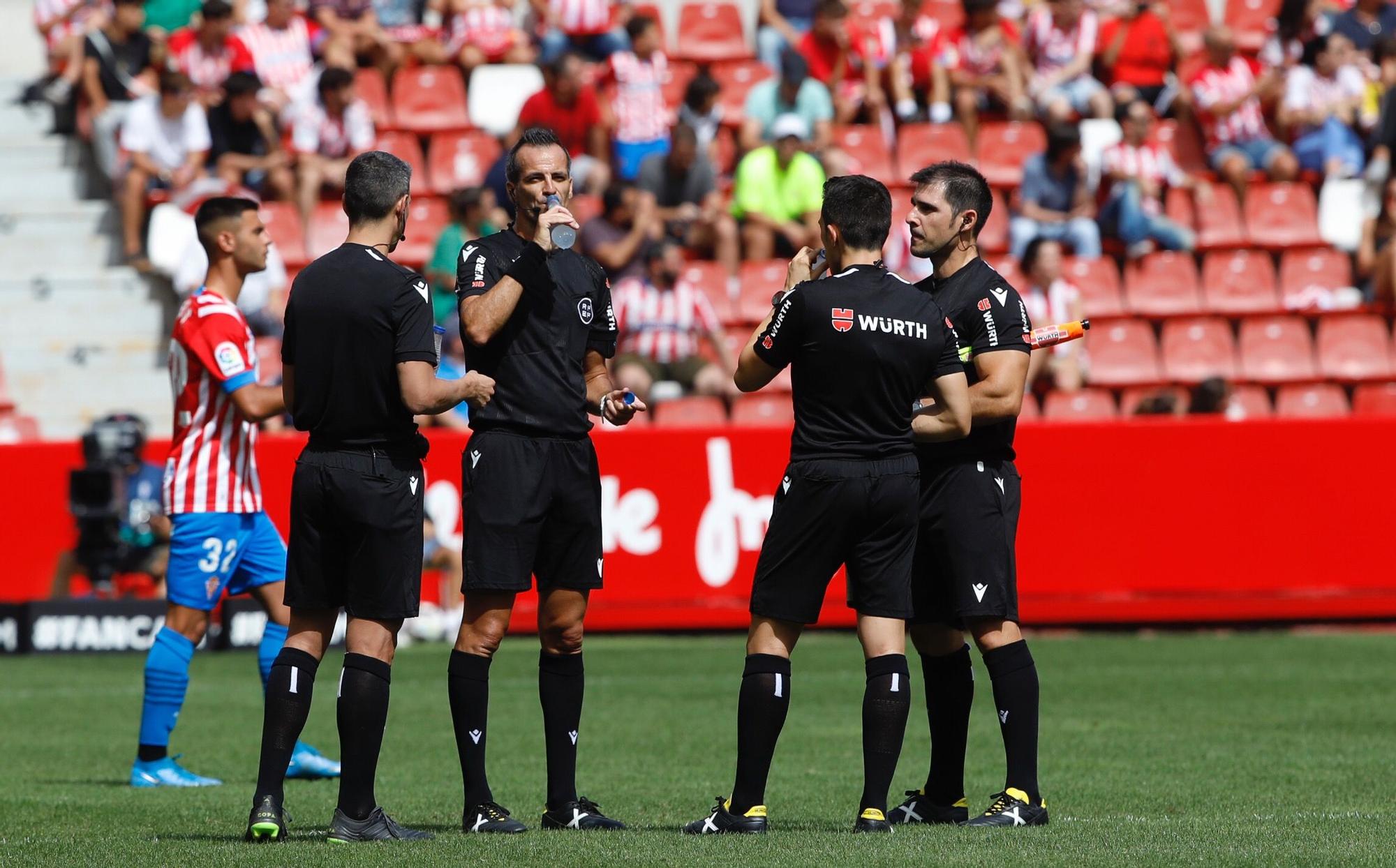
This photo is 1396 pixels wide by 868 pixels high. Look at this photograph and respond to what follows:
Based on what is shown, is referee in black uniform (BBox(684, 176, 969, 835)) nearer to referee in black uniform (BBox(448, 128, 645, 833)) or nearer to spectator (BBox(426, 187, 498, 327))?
referee in black uniform (BBox(448, 128, 645, 833))

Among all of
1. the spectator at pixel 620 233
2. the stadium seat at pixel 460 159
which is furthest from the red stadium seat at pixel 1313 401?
the stadium seat at pixel 460 159

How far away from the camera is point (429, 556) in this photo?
558 inches

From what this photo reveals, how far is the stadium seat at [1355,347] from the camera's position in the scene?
17.2m

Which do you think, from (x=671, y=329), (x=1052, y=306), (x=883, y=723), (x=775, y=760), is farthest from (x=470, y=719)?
(x=1052, y=306)

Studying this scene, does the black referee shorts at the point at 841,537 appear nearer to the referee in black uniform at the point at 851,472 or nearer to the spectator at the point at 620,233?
the referee in black uniform at the point at 851,472

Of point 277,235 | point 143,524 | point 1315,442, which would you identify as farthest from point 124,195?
point 1315,442

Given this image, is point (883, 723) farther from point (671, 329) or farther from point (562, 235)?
point (671, 329)

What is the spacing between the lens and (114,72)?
18953mm

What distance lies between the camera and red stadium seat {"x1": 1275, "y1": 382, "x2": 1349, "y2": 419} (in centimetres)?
1662

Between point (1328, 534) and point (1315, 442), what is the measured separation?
2.25 ft

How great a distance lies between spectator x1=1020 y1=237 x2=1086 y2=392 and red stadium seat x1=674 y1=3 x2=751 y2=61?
17.2 ft

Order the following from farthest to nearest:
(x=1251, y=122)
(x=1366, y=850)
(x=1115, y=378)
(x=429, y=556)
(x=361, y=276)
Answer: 1. (x=1251, y=122)
2. (x=1115, y=378)
3. (x=429, y=556)
4. (x=361, y=276)
5. (x=1366, y=850)

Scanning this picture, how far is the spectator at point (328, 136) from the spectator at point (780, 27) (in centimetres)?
415

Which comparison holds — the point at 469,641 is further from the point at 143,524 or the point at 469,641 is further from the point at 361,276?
the point at 143,524
